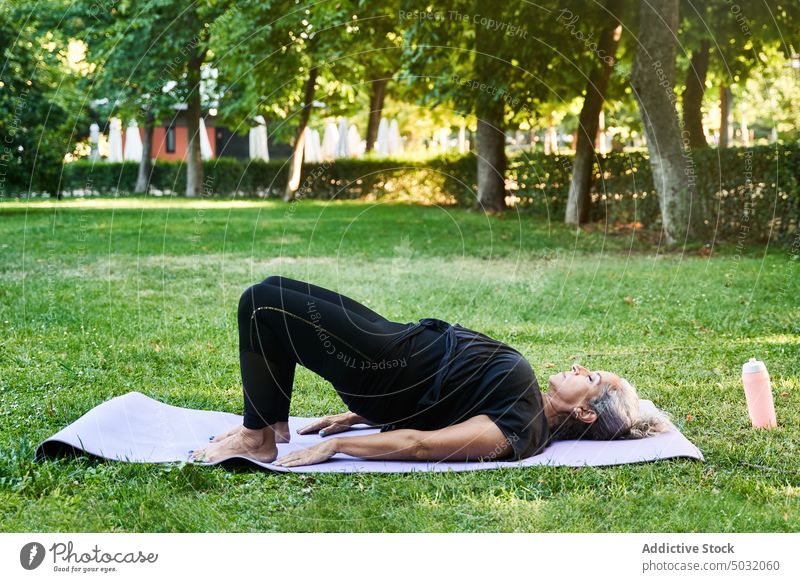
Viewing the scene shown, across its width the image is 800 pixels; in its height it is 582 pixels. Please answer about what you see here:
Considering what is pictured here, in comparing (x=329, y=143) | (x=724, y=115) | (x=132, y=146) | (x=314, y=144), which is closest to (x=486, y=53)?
(x=724, y=115)

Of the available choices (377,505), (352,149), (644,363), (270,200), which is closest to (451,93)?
(644,363)

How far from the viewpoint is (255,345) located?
4133mm

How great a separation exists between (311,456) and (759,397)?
7.64 ft

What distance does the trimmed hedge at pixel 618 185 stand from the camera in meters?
11.5

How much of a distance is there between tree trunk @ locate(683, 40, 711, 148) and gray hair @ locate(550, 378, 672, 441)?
37.0 feet

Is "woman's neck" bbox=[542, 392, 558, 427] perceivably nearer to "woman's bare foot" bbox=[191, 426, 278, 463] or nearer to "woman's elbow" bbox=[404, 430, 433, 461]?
"woman's elbow" bbox=[404, 430, 433, 461]

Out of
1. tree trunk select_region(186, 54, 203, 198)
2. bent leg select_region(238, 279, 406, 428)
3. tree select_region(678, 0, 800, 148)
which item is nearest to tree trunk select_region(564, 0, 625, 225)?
tree select_region(678, 0, 800, 148)

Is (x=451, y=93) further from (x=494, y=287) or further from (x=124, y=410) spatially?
(x=124, y=410)

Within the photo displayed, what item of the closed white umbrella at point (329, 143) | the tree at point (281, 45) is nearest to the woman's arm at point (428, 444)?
the tree at point (281, 45)

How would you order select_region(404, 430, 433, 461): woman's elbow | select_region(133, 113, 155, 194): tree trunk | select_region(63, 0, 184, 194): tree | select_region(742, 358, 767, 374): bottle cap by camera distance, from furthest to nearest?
1. select_region(133, 113, 155, 194): tree trunk
2. select_region(63, 0, 184, 194): tree
3. select_region(742, 358, 767, 374): bottle cap
4. select_region(404, 430, 433, 461): woman's elbow

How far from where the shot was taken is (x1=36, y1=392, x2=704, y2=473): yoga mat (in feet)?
13.4

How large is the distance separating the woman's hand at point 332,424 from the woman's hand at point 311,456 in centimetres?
50

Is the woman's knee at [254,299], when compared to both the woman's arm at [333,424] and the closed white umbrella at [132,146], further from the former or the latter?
the closed white umbrella at [132,146]

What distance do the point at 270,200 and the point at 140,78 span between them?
14.7ft
